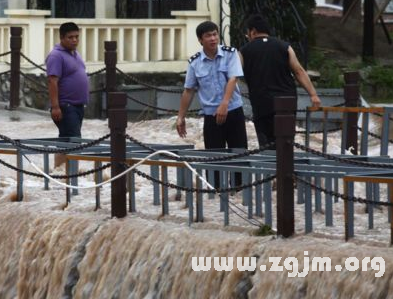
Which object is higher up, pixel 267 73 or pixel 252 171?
pixel 267 73

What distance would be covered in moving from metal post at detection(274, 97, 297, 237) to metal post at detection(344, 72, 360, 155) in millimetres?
4013

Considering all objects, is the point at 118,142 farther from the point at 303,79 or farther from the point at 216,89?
the point at 303,79

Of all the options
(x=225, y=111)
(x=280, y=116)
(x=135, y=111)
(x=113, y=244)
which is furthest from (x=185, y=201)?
(x=135, y=111)

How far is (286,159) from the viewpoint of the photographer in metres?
10.9

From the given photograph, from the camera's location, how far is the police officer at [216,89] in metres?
13.3

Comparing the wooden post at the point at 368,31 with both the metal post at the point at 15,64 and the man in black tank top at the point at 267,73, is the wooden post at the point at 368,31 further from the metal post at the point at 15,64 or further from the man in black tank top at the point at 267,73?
the man in black tank top at the point at 267,73

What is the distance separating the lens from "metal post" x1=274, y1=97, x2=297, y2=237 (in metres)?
10.9

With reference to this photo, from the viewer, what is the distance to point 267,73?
13570 mm

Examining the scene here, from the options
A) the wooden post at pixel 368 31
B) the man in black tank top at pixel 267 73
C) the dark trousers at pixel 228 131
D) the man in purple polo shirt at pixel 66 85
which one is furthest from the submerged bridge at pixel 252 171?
the wooden post at pixel 368 31

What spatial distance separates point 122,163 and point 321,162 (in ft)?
4.74

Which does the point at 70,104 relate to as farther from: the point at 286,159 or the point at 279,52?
the point at 286,159

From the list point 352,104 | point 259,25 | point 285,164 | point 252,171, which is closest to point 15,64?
point 352,104

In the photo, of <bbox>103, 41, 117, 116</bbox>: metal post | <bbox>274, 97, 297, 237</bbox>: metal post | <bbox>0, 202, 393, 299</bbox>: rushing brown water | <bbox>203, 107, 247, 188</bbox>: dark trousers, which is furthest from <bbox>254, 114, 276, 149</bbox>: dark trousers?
<bbox>103, 41, 117, 116</bbox>: metal post

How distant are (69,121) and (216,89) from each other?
7.13 ft
